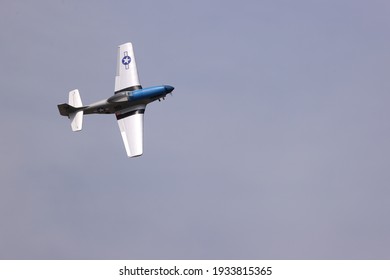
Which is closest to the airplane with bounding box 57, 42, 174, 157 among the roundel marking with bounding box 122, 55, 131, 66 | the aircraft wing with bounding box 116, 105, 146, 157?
the aircraft wing with bounding box 116, 105, 146, 157

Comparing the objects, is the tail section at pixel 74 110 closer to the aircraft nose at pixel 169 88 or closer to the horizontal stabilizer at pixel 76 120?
the horizontal stabilizer at pixel 76 120

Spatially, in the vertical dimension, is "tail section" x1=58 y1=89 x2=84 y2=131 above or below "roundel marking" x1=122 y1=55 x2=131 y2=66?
below

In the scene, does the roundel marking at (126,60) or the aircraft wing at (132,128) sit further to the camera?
the roundel marking at (126,60)

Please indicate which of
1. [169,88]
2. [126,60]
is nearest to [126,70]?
[126,60]

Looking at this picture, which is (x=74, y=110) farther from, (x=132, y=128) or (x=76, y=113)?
(x=132, y=128)

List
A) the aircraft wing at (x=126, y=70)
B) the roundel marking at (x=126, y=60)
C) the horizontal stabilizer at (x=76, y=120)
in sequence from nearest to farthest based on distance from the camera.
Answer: the horizontal stabilizer at (x=76, y=120) < the aircraft wing at (x=126, y=70) < the roundel marking at (x=126, y=60)

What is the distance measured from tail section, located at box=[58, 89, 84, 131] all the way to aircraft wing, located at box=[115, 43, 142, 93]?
4373 millimetres

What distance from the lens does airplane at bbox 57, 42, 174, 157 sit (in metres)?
58.9

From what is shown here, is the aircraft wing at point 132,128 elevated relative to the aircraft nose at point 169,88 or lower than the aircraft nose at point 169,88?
lower

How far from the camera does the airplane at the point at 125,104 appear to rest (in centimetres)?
5888

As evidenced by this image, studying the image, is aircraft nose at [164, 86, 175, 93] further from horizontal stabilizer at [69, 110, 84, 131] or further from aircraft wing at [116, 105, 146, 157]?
horizontal stabilizer at [69, 110, 84, 131]

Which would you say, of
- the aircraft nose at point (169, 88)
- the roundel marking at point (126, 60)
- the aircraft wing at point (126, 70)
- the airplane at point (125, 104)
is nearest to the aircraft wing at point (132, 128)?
the airplane at point (125, 104)
